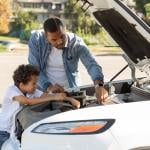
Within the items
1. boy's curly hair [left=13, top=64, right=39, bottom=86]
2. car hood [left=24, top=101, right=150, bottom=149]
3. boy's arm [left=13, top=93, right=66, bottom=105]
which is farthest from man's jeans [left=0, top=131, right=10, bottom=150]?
car hood [left=24, top=101, right=150, bottom=149]

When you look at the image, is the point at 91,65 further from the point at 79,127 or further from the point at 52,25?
the point at 79,127

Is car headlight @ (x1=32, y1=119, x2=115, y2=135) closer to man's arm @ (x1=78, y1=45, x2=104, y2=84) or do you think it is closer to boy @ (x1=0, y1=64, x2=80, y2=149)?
boy @ (x1=0, y1=64, x2=80, y2=149)

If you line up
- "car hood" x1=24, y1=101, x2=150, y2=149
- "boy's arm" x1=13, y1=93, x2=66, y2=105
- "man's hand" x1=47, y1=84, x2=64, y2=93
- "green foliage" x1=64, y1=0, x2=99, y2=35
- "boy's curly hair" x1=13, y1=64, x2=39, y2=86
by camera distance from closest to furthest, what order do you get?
"car hood" x1=24, y1=101, x2=150, y2=149 → "boy's arm" x1=13, y1=93, x2=66, y2=105 → "boy's curly hair" x1=13, y1=64, x2=39, y2=86 → "man's hand" x1=47, y1=84, x2=64, y2=93 → "green foliage" x1=64, y1=0, x2=99, y2=35

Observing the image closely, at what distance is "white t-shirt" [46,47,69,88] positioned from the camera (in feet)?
19.2

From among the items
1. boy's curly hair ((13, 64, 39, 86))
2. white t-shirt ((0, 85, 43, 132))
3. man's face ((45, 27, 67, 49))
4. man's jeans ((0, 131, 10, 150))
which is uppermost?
man's face ((45, 27, 67, 49))

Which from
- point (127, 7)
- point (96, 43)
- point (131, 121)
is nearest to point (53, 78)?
point (127, 7)

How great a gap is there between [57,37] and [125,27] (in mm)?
809

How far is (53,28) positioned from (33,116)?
1152 mm

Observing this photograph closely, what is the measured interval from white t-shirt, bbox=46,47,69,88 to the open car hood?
0.71m

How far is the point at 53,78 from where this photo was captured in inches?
233

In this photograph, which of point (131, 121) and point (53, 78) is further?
point (53, 78)

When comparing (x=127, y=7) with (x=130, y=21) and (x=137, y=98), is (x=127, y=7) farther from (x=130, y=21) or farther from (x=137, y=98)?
(x=137, y=98)

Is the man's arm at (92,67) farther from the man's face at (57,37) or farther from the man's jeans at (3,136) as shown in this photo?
the man's jeans at (3,136)

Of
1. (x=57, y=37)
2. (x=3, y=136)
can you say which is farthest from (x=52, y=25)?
(x=3, y=136)
